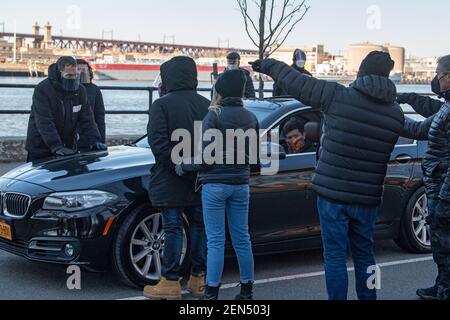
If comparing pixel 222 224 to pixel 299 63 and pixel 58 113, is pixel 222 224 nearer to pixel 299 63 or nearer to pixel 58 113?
pixel 58 113

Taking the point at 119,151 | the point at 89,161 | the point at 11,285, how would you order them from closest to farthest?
1. the point at 11,285
2. the point at 89,161
3. the point at 119,151

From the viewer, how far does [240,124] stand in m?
4.93

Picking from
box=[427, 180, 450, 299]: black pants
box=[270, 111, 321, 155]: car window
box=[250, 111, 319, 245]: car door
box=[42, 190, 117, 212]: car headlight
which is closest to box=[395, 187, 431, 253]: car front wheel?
box=[250, 111, 319, 245]: car door

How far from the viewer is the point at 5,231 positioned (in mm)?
5691

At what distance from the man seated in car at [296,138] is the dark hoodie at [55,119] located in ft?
7.21

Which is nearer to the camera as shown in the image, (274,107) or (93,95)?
(274,107)

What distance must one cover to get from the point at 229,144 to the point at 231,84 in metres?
0.43

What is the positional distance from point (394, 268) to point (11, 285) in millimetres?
3371

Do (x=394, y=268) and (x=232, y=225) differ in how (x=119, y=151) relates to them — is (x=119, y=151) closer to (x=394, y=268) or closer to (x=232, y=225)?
(x=232, y=225)

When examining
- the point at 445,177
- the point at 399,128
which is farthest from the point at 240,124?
the point at 445,177

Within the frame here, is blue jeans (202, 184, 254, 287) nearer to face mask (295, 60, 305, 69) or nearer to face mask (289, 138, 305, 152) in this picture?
face mask (289, 138, 305, 152)

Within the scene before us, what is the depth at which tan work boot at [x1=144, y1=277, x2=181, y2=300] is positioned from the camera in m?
5.29

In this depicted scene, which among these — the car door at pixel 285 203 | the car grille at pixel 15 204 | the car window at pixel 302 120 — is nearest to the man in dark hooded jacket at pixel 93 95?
the car grille at pixel 15 204

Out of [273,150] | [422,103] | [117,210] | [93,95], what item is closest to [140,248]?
[117,210]
